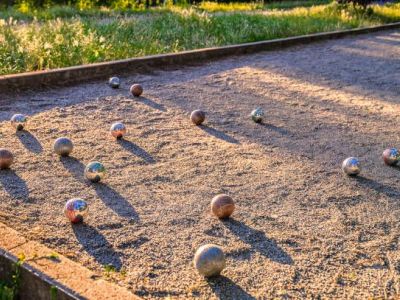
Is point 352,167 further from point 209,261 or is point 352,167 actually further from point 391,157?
point 209,261

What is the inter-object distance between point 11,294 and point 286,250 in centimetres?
135

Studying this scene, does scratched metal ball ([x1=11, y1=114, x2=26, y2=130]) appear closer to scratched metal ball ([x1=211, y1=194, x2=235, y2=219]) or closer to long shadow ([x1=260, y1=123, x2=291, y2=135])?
long shadow ([x1=260, y1=123, x2=291, y2=135])

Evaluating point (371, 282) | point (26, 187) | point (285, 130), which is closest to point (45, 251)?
point (26, 187)

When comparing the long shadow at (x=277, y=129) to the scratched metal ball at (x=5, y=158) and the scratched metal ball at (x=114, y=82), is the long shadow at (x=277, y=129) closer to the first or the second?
the scratched metal ball at (x=114, y=82)

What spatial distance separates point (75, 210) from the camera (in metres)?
3.14

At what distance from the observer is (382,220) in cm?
339

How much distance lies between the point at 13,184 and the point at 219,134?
1.99m

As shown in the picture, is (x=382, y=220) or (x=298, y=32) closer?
(x=382, y=220)

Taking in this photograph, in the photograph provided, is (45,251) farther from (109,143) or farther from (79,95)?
(79,95)

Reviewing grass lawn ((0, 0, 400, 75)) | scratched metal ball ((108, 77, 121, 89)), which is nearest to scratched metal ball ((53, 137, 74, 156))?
scratched metal ball ((108, 77, 121, 89))

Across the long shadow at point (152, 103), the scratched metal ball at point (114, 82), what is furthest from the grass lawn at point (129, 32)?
the long shadow at point (152, 103)

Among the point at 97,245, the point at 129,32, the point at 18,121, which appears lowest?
the point at 129,32

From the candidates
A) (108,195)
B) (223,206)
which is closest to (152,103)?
(108,195)

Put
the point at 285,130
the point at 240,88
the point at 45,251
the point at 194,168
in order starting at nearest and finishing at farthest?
the point at 45,251 < the point at 194,168 < the point at 285,130 < the point at 240,88
